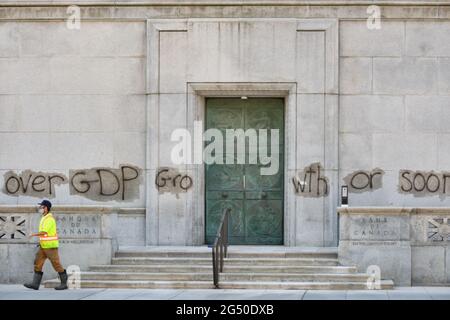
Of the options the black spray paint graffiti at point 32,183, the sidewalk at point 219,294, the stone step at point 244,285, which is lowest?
the sidewalk at point 219,294

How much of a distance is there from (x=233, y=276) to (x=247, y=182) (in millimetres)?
3869

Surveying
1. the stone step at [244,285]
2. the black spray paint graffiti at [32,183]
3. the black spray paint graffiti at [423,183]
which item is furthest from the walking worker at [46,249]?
the black spray paint graffiti at [423,183]

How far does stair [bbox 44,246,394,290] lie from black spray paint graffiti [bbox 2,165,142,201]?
6.27 feet

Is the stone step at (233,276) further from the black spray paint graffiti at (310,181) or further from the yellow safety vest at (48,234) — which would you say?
the black spray paint graffiti at (310,181)

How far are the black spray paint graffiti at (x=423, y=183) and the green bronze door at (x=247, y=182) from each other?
9.08 feet

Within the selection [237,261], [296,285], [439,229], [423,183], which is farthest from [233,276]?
[423,183]

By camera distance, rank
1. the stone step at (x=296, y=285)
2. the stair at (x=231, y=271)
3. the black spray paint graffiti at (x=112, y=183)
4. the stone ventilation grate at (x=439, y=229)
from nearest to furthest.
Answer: the stone step at (x=296, y=285)
the stair at (x=231, y=271)
the stone ventilation grate at (x=439, y=229)
the black spray paint graffiti at (x=112, y=183)

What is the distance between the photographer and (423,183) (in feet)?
74.2

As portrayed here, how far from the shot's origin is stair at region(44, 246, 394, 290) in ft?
64.1

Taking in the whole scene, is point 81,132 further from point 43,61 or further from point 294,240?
point 294,240

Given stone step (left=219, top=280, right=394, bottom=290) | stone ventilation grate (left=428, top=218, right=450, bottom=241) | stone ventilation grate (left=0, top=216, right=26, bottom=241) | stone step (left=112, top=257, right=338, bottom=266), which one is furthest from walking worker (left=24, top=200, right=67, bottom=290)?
stone ventilation grate (left=428, top=218, right=450, bottom=241)

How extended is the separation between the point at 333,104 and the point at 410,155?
6.77 ft

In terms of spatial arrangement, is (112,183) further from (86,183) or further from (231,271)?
(231,271)

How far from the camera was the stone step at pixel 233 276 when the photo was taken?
1980 centimetres
